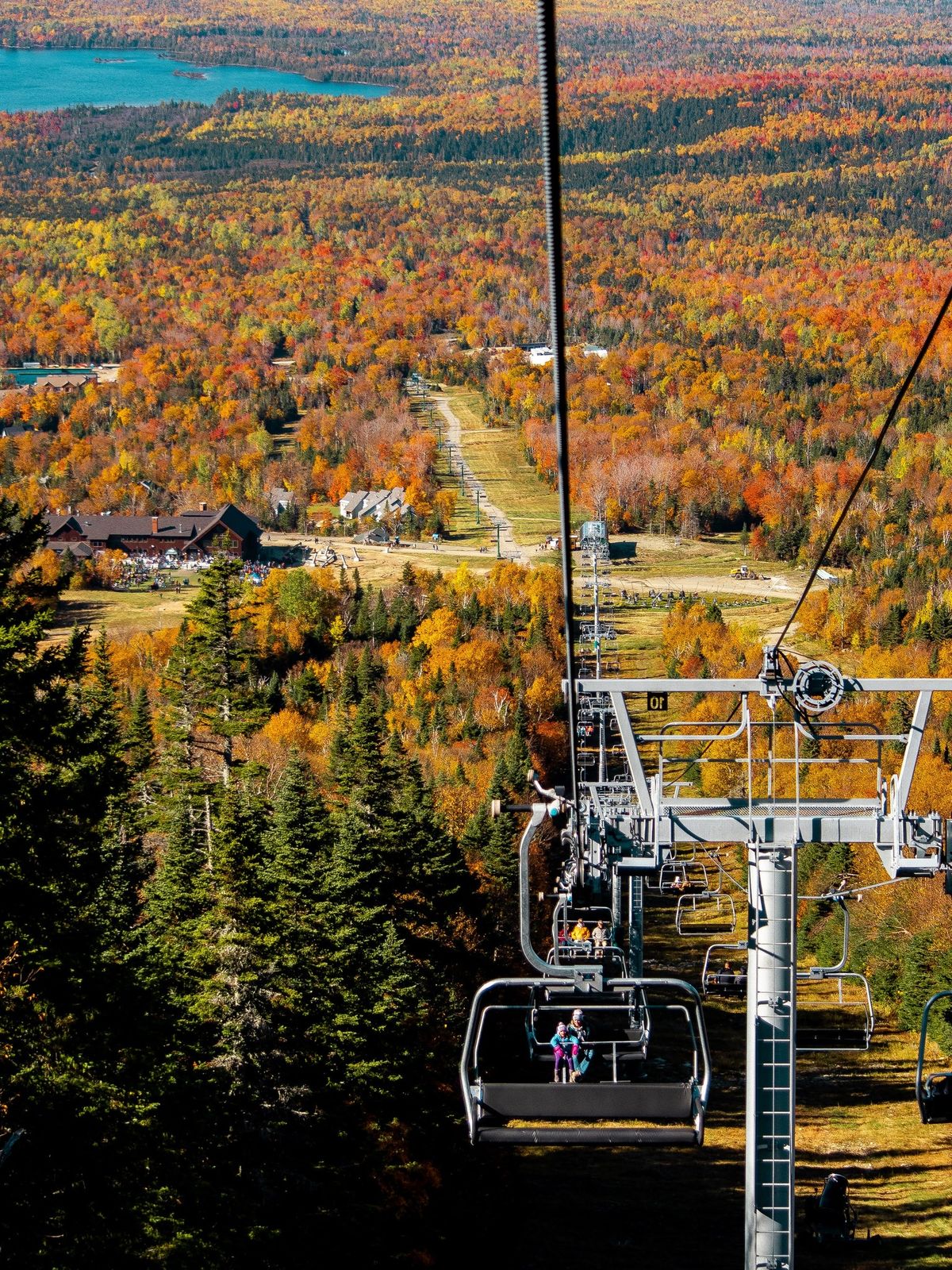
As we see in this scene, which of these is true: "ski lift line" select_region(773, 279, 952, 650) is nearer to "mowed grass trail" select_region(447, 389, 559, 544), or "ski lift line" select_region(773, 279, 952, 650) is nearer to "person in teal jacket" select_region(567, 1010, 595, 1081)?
"person in teal jacket" select_region(567, 1010, 595, 1081)

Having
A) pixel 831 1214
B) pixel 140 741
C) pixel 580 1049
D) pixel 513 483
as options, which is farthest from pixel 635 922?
pixel 513 483

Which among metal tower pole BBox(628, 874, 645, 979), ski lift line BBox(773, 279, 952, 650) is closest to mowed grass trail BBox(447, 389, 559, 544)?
metal tower pole BBox(628, 874, 645, 979)

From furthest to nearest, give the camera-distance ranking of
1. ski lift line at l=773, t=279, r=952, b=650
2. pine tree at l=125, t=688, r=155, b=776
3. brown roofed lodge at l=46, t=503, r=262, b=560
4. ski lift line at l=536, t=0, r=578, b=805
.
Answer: brown roofed lodge at l=46, t=503, r=262, b=560 < pine tree at l=125, t=688, r=155, b=776 < ski lift line at l=773, t=279, r=952, b=650 < ski lift line at l=536, t=0, r=578, b=805

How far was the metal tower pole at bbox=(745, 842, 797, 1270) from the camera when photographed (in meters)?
13.9

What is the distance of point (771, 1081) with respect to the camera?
14086 millimetres

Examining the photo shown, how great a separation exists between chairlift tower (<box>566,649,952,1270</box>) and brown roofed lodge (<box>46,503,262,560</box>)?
4951 inches

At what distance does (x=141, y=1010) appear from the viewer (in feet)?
65.2

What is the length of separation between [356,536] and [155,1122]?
13103 cm

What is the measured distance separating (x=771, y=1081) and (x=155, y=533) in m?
134

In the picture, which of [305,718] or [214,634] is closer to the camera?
[214,634]

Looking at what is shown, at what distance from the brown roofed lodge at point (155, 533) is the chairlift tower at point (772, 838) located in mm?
125764

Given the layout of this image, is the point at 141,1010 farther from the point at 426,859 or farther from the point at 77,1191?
the point at 426,859

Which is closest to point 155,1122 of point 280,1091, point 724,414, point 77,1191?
point 77,1191

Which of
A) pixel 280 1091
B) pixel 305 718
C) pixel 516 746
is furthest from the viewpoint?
pixel 305 718
